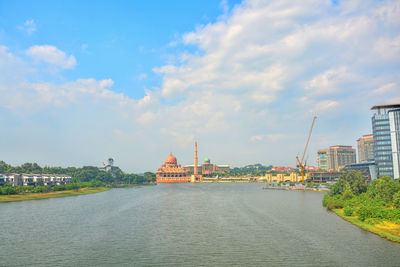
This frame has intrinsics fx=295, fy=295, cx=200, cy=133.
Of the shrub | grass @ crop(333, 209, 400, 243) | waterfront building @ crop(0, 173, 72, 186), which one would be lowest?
grass @ crop(333, 209, 400, 243)

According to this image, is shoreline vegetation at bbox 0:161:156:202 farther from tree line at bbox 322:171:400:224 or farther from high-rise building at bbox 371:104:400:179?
high-rise building at bbox 371:104:400:179

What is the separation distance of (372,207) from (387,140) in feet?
283

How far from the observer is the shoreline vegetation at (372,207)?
151ft

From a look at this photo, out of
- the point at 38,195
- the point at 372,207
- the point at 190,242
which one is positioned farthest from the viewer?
the point at 38,195

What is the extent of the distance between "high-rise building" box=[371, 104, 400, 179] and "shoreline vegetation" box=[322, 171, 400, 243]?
44502 mm

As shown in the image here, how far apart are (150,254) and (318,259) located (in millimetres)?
19530

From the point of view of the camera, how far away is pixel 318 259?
110ft

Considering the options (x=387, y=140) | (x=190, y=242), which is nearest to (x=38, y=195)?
(x=190, y=242)

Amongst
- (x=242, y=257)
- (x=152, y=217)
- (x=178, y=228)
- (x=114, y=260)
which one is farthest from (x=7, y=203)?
(x=242, y=257)

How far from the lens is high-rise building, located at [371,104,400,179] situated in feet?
404

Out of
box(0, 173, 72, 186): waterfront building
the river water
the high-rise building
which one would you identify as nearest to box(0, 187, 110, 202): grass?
box(0, 173, 72, 186): waterfront building

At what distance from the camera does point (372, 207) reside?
179 ft

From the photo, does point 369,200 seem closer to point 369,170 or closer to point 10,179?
point 369,170

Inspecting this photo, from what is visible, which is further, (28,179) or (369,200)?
(28,179)
